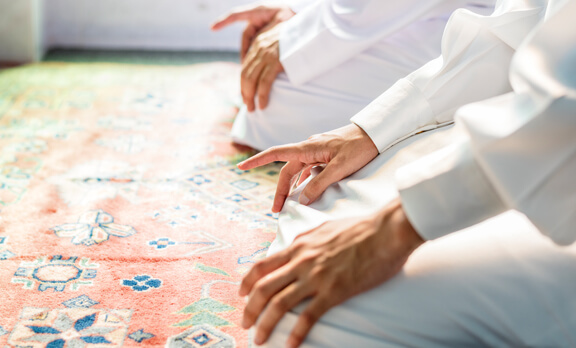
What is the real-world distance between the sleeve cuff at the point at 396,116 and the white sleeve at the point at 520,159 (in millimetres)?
289

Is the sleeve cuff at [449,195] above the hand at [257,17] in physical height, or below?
above

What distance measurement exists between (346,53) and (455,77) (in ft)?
1.91

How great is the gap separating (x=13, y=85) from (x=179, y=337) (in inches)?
69.4

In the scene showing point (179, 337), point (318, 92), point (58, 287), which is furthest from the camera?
point (318, 92)

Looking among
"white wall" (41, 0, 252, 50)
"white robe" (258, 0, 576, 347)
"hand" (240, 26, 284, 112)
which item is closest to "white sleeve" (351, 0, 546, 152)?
"white robe" (258, 0, 576, 347)

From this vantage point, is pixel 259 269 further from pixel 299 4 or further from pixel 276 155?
pixel 299 4

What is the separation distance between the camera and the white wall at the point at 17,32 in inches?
107

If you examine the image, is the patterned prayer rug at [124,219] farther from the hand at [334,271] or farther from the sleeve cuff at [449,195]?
the sleeve cuff at [449,195]

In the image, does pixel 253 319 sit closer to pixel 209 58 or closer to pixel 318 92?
pixel 318 92

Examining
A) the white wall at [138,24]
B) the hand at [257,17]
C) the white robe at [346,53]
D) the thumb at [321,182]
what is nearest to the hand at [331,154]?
the thumb at [321,182]

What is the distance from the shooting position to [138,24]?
323 centimetres

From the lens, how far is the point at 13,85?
89.1 inches

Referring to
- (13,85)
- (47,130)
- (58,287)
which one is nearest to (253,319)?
(58,287)

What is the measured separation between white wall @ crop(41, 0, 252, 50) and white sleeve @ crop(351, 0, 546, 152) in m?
2.41
